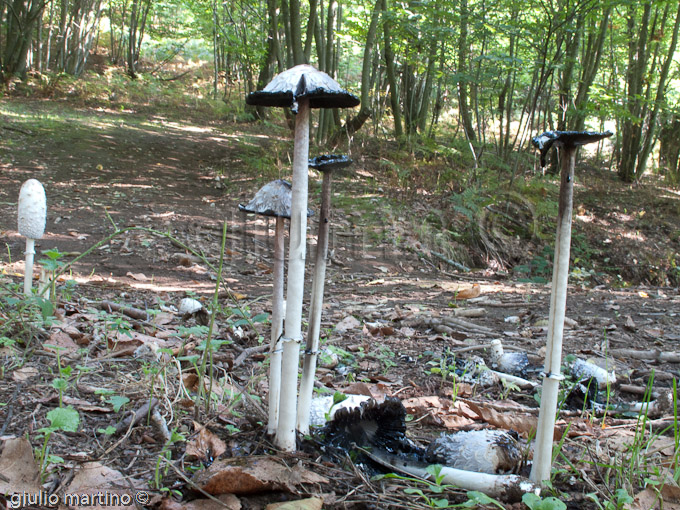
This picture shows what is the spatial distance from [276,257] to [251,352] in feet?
4.18

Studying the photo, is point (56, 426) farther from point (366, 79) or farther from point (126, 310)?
point (366, 79)

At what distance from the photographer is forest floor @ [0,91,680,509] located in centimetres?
150

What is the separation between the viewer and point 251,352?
2.84 meters

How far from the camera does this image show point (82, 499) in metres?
1.35

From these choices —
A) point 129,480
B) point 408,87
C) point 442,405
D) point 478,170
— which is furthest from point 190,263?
point 408,87

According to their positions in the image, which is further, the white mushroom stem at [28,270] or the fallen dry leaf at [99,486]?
the white mushroom stem at [28,270]

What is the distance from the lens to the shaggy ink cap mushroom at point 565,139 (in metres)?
1.35

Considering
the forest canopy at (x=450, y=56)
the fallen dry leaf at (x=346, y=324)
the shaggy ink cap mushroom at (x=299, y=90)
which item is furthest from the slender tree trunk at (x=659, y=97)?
the shaggy ink cap mushroom at (x=299, y=90)

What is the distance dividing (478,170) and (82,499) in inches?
376

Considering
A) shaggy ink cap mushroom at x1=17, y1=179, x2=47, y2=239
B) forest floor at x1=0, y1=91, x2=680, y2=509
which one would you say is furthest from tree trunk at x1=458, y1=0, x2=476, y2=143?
shaggy ink cap mushroom at x1=17, y1=179, x2=47, y2=239

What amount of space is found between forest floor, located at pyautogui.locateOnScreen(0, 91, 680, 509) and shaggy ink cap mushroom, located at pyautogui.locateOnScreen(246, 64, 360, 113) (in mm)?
796

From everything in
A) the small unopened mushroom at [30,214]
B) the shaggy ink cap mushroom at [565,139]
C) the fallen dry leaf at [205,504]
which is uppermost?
the shaggy ink cap mushroom at [565,139]

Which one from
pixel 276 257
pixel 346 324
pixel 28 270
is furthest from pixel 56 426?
pixel 346 324

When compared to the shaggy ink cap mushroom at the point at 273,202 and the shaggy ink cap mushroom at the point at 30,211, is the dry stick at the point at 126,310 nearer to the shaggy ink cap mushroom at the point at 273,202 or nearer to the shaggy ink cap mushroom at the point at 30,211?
the shaggy ink cap mushroom at the point at 30,211
